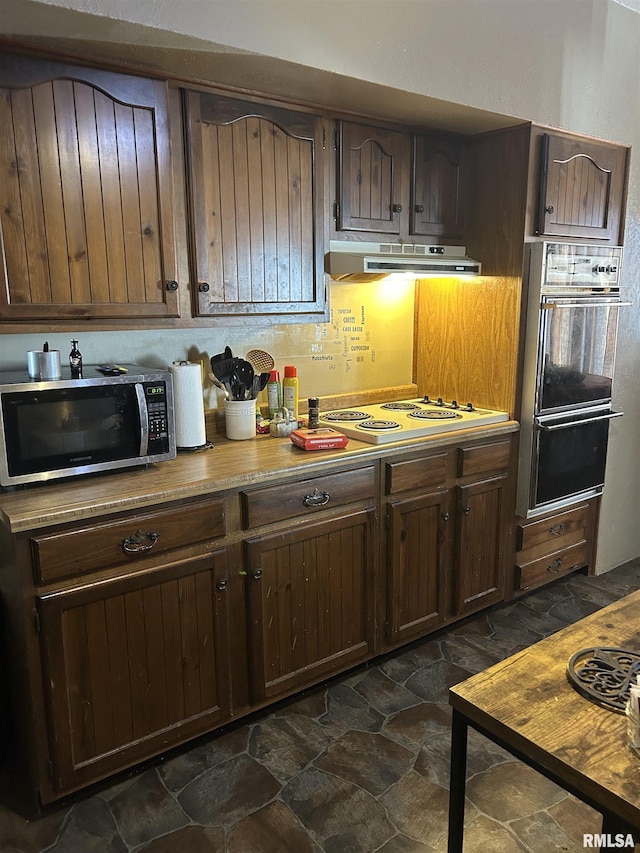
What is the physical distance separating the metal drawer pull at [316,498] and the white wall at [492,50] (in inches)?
57.4

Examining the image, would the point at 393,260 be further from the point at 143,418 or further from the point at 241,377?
the point at 143,418

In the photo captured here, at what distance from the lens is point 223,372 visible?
252 centimetres

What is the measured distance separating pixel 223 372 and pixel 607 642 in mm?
1655

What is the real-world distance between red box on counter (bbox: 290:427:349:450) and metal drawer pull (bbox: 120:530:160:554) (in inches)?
26.7

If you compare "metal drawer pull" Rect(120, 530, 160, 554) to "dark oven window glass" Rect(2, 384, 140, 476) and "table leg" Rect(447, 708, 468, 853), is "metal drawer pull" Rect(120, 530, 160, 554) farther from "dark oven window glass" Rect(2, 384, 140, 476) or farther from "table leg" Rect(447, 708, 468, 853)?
"table leg" Rect(447, 708, 468, 853)

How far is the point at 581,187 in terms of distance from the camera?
9.80ft

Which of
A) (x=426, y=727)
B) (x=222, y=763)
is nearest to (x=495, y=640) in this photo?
(x=426, y=727)

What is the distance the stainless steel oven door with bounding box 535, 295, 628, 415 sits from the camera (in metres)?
2.92

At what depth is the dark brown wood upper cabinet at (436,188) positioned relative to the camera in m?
2.84

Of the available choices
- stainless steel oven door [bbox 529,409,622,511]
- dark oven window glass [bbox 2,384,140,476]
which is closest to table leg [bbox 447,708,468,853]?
dark oven window glass [bbox 2,384,140,476]

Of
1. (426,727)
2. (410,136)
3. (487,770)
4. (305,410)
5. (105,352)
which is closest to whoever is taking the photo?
(487,770)

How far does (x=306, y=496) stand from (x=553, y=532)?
1640mm

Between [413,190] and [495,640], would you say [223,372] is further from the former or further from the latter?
[495,640]

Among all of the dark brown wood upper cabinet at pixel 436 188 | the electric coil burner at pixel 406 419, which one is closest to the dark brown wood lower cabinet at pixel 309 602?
the electric coil burner at pixel 406 419
